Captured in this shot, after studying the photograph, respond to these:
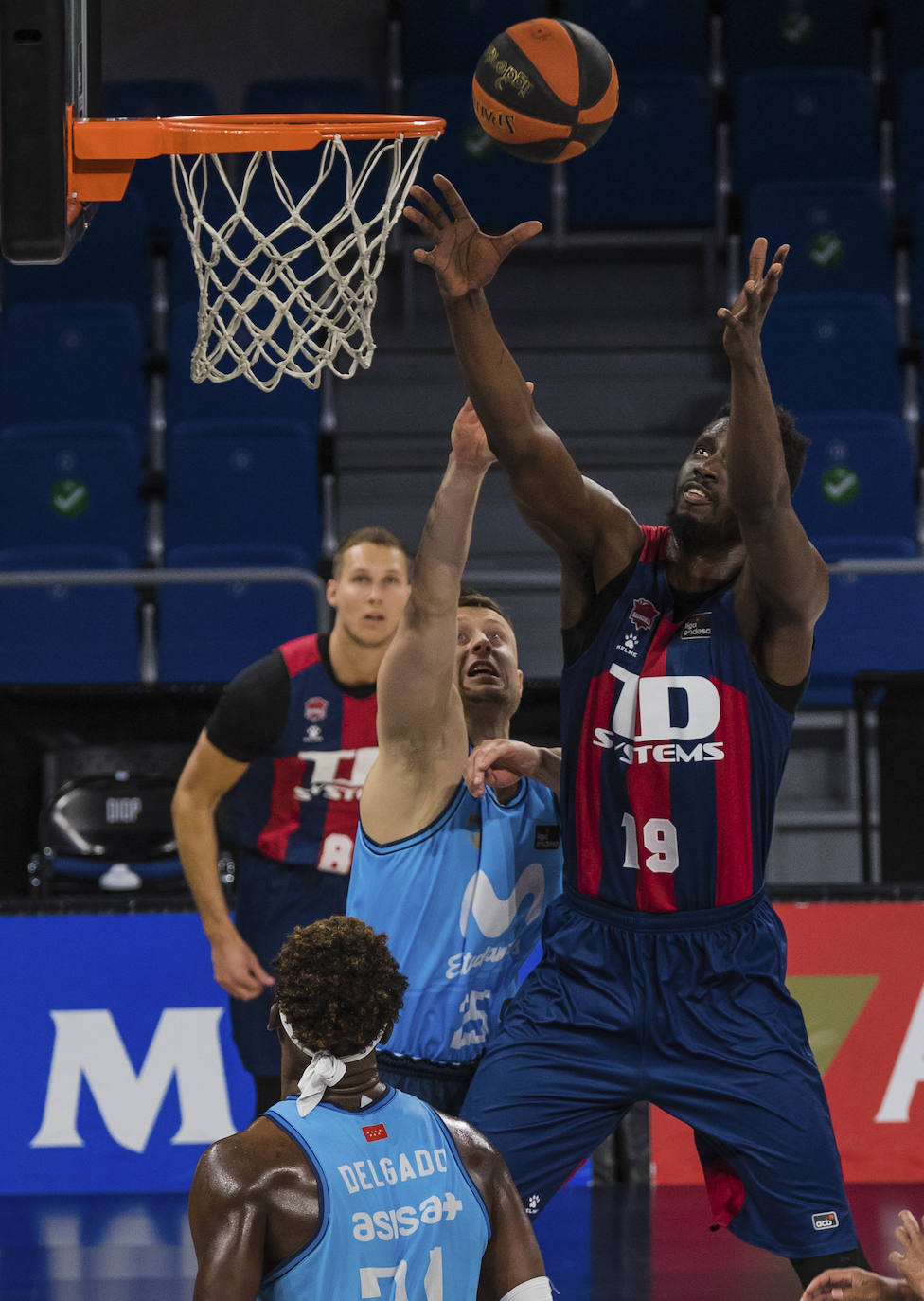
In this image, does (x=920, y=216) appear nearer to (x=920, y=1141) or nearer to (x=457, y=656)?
(x=920, y=1141)

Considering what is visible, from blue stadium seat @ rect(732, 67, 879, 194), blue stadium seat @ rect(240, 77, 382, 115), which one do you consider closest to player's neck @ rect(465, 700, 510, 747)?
blue stadium seat @ rect(732, 67, 879, 194)

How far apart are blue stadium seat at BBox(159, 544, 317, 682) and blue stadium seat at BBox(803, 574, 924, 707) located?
8.69 ft

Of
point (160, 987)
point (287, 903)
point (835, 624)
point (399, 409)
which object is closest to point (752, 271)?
point (287, 903)

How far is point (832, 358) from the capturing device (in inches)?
400

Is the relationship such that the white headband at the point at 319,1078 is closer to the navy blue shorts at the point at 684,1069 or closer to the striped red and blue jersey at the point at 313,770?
the navy blue shorts at the point at 684,1069

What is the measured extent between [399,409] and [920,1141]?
5697mm

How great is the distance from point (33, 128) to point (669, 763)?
2.07 m

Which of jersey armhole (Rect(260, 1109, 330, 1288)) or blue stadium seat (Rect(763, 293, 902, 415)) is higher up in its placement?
blue stadium seat (Rect(763, 293, 902, 415))

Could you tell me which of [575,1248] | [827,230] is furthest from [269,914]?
[827,230]

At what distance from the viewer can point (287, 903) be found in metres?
6.21

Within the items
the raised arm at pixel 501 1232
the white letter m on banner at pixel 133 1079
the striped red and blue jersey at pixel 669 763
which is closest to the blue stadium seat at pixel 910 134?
the white letter m on banner at pixel 133 1079

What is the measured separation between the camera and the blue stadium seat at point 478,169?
11.0 meters

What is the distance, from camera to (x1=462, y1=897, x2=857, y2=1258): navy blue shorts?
3.61 metres

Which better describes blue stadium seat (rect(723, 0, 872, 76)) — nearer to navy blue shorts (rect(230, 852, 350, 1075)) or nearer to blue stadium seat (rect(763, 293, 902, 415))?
blue stadium seat (rect(763, 293, 902, 415))
